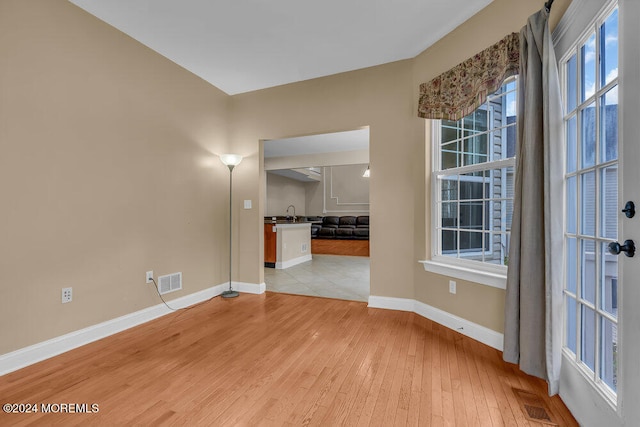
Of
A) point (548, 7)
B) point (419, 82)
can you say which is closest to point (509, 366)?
point (548, 7)

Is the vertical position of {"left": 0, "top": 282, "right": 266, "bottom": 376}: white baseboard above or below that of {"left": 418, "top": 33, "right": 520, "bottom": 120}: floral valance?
below

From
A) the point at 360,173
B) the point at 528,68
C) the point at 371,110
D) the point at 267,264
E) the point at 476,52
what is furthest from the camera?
the point at 360,173

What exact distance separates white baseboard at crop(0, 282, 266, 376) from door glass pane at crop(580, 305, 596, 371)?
10.8ft

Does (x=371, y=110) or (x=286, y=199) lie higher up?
(x=371, y=110)

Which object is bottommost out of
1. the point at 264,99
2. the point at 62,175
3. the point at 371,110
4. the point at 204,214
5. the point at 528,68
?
the point at 204,214

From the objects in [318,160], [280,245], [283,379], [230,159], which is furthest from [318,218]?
[283,379]

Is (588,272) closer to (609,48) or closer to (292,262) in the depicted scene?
(609,48)

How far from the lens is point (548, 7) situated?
1592mm

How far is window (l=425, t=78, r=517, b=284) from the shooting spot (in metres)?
2.23

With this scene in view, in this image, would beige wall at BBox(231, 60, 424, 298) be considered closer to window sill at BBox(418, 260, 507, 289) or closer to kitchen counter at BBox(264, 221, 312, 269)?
window sill at BBox(418, 260, 507, 289)

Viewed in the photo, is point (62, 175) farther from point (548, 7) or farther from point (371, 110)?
point (548, 7)

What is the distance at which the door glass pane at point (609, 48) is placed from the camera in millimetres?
1252

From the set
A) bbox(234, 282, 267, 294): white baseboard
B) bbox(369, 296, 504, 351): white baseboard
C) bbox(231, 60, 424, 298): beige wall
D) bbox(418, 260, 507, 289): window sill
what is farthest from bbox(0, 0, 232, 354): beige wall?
bbox(418, 260, 507, 289): window sill

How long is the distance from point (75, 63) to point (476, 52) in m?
3.18
